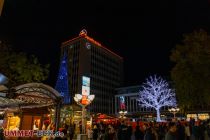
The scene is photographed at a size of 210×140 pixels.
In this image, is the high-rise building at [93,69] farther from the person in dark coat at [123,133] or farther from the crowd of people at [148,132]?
the person in dark coat at [123,133]

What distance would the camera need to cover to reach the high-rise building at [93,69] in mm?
94188

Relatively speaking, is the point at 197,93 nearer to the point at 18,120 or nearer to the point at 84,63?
the point at 18,120

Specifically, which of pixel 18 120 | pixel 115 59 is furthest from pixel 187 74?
pixel 115 59

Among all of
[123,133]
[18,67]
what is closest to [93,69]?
[18,67]

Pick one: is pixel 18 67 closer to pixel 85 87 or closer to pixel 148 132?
pixel 85 87

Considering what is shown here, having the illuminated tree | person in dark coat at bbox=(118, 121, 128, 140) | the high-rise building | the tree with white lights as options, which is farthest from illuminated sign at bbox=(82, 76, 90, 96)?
the high-rise building

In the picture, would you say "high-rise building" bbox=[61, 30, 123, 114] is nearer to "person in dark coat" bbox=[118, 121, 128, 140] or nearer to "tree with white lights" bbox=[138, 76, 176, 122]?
"tree with white lights" bbox=[138, 76, 176, 122]

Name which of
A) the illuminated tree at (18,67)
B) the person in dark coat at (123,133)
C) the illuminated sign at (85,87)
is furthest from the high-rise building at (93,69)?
the person in dark coat at (123,133)

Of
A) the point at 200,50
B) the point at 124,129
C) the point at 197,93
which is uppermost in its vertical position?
the point at 200,50

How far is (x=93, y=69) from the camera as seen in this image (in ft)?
327

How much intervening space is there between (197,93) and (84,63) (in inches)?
2929

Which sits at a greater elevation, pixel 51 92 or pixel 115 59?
pixel 115 59

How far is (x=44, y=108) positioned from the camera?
1938cm

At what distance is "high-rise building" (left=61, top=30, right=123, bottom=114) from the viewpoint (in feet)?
309
